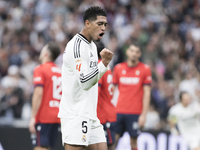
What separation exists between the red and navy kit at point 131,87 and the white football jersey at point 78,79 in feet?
11.8

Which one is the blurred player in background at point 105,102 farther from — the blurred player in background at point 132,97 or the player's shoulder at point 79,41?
the player's shoulder at point 79,41

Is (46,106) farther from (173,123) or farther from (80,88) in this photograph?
(173,123)

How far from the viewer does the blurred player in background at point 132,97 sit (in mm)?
8031

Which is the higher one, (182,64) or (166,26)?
(166,26)

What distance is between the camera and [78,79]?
4.18 metres

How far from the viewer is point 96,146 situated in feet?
15.3

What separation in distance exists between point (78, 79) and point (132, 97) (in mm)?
3977

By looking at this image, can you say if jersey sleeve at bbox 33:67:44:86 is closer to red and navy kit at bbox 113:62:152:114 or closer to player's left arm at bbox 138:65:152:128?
red and navy kit at bbox 113:62:152:114

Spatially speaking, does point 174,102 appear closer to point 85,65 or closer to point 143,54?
point 143,54

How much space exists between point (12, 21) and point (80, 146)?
423 inches

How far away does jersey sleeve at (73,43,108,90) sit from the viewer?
4129 mm

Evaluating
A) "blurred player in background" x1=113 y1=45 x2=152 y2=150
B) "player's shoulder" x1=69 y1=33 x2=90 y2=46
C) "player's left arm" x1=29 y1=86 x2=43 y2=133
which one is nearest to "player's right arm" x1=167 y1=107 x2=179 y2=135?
"blurred player in background" x1=113 y1=45 x2=152 y2=150

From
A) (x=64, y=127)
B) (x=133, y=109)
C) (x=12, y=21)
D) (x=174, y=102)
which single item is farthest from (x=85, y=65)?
(x=12, y=21)

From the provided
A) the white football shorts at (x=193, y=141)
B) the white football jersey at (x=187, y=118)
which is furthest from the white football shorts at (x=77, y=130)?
the white football jersey at (x=187, y=118)
